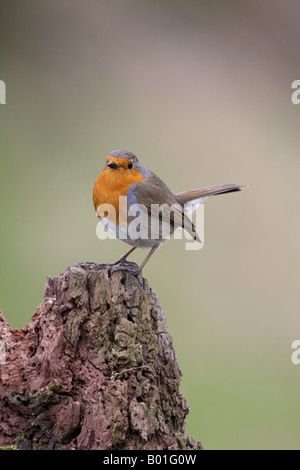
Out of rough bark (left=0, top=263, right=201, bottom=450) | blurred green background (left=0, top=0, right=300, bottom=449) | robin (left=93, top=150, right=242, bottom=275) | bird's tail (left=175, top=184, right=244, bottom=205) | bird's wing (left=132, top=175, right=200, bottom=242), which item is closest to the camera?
rough bark (left=0, top=263, right=201, bottom=450)

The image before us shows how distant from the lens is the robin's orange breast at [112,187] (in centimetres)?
404

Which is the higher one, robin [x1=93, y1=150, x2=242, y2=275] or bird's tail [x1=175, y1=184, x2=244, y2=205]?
bird's tail [x1=175, y1=184, x2=244, y2=205]

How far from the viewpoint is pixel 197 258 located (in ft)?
29.7

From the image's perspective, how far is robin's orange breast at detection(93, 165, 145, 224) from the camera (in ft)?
13.3

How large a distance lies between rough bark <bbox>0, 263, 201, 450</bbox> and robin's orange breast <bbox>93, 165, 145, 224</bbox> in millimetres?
1012

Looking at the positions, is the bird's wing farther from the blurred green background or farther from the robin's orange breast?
the blurred green background

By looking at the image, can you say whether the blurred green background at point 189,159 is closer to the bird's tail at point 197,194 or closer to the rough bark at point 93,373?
the bird's tail at point 197,194

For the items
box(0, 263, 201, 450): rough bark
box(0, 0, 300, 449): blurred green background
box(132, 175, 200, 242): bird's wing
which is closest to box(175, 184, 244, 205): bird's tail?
box(132, 175, 200, 242): bird's wing

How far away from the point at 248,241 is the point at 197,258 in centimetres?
73

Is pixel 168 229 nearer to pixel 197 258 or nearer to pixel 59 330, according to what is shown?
pixel 59 330

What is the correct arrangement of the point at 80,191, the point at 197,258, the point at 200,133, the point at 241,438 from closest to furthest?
the point at 241,438, the point at 197,258, the point at 80,191, the point at 200,133

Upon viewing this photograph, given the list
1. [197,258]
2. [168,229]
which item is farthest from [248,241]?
[168,229]

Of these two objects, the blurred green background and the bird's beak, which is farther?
the blurred green background

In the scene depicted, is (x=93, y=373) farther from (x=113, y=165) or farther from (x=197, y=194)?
(x=197, y=194)
